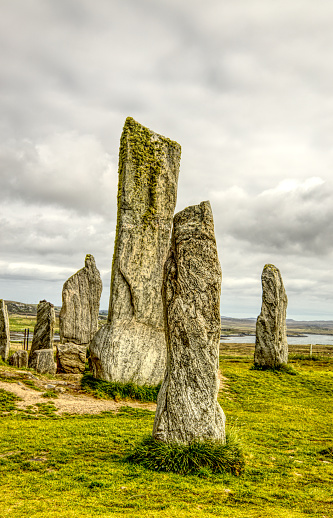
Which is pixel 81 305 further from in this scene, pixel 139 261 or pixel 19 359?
pixel 139 261

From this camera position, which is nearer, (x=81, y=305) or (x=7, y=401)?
(x=7, y=401)

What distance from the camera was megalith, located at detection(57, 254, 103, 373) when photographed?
2036cm

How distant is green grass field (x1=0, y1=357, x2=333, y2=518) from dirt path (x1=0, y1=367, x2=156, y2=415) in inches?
16.5

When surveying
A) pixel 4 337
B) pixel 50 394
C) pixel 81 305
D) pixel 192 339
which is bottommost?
pixel 50 394

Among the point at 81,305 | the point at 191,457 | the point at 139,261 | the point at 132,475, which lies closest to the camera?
the point at 132,475

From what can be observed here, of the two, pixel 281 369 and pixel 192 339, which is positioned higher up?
pixel 192 339

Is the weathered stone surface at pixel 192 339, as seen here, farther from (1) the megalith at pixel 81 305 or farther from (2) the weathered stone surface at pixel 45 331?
(2) the weathered stone surface at pixel 45 331

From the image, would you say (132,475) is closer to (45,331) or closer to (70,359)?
(70,359)

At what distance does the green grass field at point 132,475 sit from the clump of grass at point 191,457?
189 millimetres

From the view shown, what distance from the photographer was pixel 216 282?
8039 mm

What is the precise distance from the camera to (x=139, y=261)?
15.9 metres

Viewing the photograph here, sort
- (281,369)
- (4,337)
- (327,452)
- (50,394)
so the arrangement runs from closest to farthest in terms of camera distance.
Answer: (327,452) → (50,394) → (4,337) → (281,369)

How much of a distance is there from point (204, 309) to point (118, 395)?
24.6ft

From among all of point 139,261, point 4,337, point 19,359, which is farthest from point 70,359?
point 139,261
